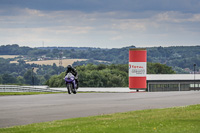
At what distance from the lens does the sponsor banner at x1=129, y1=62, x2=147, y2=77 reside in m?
64.8

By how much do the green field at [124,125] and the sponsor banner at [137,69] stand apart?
4285cm

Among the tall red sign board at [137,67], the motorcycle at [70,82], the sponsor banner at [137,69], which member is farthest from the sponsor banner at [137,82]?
the motorcycle at [70,82]

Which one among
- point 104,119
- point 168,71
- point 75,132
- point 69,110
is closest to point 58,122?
point 104,119

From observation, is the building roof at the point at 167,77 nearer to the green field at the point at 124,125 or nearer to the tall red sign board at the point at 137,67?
the tall red sign board at the point at 137,67

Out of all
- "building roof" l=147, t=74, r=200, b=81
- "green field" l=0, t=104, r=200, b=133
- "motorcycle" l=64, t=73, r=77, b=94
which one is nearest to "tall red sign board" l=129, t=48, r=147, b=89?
"motorcycle" l=64, t=73, r=77, b=94

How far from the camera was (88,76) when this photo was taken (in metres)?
156

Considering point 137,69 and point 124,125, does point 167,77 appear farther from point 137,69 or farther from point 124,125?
point 124,125

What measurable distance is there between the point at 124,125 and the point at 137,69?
1851 inches

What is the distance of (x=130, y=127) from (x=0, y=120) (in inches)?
274

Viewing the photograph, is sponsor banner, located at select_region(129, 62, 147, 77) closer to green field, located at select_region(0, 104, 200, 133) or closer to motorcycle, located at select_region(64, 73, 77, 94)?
motorcycle, located at select_region(64, 73, 77, 94)

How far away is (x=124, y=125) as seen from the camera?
18188 millimetres

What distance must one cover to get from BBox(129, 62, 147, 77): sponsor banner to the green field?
4285 cm

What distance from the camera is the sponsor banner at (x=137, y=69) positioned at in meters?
64.8

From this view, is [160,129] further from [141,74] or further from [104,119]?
[141,74]
